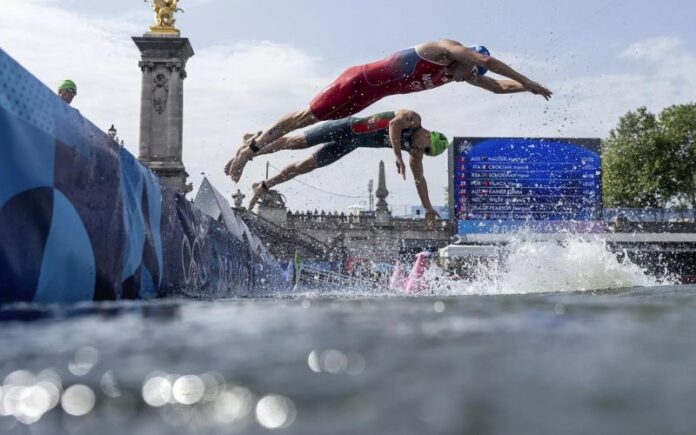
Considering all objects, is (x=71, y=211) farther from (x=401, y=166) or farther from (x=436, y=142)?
(x=436, y=142)

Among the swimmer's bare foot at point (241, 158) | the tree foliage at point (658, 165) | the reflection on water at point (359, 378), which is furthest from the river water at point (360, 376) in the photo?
the tree foliage at point (658, 165)

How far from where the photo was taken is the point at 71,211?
354 cm

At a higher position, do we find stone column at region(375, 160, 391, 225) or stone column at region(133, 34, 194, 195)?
stone column at region(133, 34, 194, 195)

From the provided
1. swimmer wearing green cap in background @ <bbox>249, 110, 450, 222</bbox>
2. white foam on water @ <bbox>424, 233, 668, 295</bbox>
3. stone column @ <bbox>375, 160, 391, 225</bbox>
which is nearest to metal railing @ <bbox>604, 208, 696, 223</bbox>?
stone column @ <bbox>375, 160, 391, 225</bbox>

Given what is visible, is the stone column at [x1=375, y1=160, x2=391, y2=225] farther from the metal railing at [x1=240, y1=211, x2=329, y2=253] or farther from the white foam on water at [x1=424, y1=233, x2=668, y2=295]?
the white foam on water at [x1=424, y1=233, x2=668, y2=295]

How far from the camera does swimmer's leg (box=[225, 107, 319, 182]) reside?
6.77 metres

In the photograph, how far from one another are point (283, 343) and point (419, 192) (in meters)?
6.25

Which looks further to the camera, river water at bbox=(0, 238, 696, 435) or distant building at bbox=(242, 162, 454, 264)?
distant building at bbox=(242, 162, 454, 264)

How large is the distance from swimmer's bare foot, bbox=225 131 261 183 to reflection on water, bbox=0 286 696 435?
5.39 meters

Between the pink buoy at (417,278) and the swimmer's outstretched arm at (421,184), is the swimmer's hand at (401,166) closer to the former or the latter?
the swimmer's outstretched arm at (421,184)

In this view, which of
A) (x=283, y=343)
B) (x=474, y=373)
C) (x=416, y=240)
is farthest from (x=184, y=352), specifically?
(x=416, y=240)

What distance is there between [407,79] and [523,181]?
942 inches

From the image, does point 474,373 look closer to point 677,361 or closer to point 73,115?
point 677,361

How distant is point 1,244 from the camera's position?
2879mm
